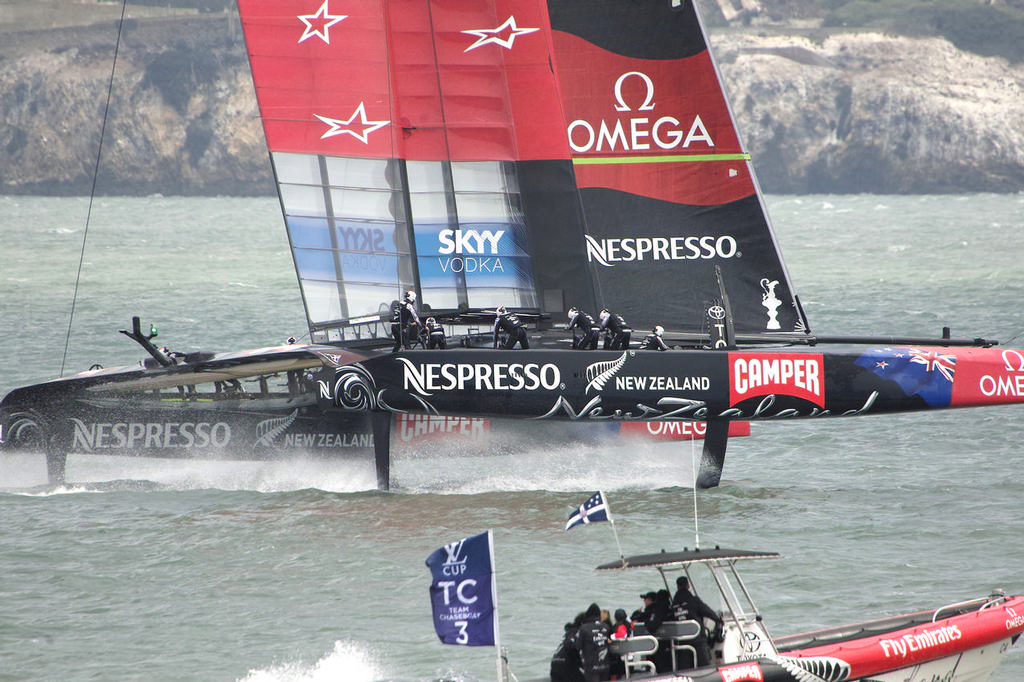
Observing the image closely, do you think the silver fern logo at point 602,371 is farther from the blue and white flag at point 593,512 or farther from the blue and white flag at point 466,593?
the blue and white flag at point 466,593

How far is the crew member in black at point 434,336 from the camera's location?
18750 millimetres

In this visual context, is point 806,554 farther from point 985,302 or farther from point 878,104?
point 878,104

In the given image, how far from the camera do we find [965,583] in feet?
48.3

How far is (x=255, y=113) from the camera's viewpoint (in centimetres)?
12162

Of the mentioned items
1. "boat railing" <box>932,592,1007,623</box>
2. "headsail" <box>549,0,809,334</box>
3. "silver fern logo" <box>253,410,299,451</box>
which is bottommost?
"boat railing" <box>932,592,1007,623</box>

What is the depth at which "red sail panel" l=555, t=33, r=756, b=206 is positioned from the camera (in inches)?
748

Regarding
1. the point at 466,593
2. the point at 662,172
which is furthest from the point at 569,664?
the point at 662,172

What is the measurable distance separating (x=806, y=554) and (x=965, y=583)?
6.03ft

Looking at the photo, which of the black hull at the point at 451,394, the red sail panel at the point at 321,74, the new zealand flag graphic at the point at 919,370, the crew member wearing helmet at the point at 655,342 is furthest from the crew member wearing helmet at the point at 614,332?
the red sail panel at the point at 321,74

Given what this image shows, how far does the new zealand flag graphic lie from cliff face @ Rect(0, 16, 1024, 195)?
354 feet

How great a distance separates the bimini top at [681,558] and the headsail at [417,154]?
325 inches

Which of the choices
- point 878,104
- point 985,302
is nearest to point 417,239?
point 985,302

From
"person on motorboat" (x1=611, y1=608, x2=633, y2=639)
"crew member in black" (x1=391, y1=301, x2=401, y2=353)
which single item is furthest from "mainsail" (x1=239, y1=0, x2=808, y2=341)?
"person on motorboat" (x1=611, y1=608, x2=633, y2=639)

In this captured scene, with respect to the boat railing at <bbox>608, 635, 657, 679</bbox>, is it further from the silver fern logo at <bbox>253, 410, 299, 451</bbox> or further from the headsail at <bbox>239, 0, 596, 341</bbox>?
the silver fern logo at <bbox>253, 410, 299, 451</bbox>
